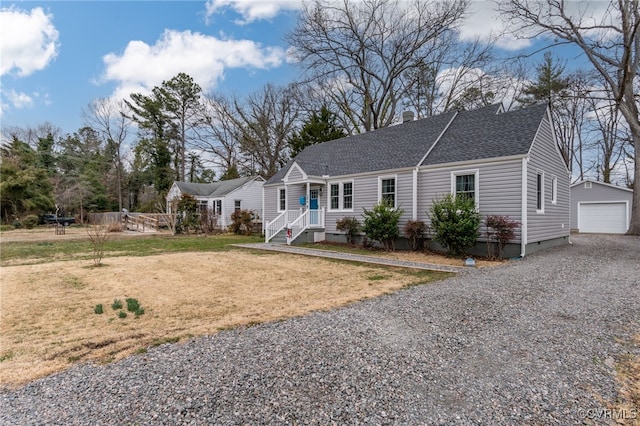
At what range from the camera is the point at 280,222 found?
55.8 feet

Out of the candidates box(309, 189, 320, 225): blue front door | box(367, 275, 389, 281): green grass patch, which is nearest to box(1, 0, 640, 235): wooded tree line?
box(309, 189, 320, 225): blue front door

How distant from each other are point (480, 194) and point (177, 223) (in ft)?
61.2

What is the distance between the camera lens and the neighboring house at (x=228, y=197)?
82.9 feet

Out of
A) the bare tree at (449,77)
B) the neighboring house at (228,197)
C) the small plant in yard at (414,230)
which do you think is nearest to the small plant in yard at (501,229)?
the small plant in yard at (414,230)

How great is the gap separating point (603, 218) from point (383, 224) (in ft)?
57.4

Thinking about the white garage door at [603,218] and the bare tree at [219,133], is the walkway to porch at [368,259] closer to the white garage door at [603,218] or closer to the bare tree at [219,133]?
the white garage door at [603,218]

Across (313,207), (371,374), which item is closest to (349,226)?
(313,207)

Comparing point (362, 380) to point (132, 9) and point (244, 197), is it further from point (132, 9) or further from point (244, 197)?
point (244, 197)

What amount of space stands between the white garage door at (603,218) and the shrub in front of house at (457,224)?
1592 centimetres

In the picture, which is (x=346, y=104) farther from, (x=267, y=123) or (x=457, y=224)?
(x=457, y=224)

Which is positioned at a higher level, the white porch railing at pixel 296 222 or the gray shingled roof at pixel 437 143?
the gray shingled roof at pixel 437 143

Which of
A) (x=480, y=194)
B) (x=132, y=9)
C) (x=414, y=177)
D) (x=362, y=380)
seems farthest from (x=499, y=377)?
(x=132, y=9)

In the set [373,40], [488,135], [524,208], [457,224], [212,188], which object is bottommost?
[457,224]

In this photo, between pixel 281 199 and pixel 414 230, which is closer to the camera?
pixel 414 230
